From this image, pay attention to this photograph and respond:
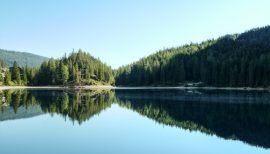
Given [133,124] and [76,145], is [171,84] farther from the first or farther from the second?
[76,145]

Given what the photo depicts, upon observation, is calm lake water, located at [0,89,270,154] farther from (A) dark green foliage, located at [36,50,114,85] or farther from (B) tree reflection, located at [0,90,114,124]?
(A) dark green foliage, located at [36,50,114,85]

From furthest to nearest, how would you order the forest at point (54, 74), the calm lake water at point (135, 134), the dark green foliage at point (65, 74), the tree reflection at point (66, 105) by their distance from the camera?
the dark green foliage at point (65, 74) → the forest at point (54, 74) → the tree reflection at point (66, 105) → the calm lake water at point (135, 134)

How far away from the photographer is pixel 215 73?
573 feet

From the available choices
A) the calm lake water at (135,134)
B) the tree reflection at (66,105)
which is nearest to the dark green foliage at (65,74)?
the tree reflection at (66,105)

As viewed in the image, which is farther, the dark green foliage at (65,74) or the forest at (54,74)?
the dark green foliage at (65,74)

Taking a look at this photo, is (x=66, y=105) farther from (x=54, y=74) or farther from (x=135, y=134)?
(x=54, y=74)

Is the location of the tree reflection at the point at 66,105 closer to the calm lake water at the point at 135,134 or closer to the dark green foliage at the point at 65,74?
the calm lake water at the point at 135,134

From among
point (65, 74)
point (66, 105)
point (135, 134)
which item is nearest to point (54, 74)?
point (65, 74)

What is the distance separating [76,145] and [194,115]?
78.8ft

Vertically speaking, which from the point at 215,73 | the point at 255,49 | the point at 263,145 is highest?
the point at 255,49

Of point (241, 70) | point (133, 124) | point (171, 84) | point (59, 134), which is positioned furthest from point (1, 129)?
point (171, 84)

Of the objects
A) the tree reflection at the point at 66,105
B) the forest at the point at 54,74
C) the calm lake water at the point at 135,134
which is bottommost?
the calm lake water at the point at 135,134

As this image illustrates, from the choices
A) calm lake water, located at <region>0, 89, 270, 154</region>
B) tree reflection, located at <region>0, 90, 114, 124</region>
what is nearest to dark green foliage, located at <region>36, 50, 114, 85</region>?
tree reflection, located at <region>0, 90, 114, 124</region>

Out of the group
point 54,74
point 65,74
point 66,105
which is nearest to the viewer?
point 66,105
